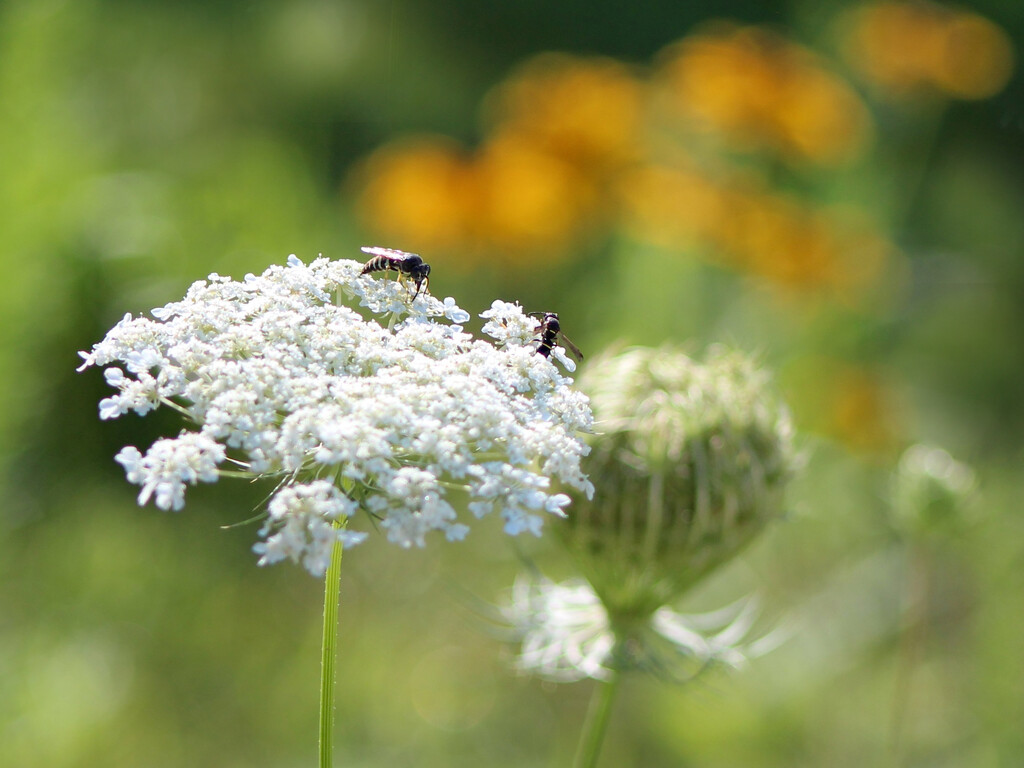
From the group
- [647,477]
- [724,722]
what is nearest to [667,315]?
[724,722]

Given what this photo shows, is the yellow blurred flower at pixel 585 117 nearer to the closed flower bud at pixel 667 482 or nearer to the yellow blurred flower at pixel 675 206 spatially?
the yellow blurred flower at pixel 675 206

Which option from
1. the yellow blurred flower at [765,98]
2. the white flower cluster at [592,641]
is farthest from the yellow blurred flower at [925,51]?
the white flower cluster at [592,641]

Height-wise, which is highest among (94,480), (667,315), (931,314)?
(931,314)

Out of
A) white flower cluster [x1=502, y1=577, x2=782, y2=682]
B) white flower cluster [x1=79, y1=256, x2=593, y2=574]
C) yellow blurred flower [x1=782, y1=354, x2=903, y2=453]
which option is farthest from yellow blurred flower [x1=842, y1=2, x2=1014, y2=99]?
white flower cluster [x1=79, y1=256, x2=593, y2=574]

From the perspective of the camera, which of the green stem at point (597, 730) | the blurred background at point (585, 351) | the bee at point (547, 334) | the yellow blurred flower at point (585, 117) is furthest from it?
the yellow blurred flower at point (585, 117)

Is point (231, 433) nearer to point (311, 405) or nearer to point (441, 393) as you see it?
point (311, 405)

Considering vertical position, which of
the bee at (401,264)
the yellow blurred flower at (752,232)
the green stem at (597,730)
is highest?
the yellow blurred flower at (752,232)
